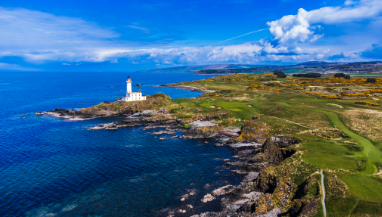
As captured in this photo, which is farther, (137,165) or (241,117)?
(241,117)

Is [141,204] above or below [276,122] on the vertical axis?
below

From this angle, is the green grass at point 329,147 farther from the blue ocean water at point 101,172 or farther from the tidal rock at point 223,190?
the tidal rock at point 223,190

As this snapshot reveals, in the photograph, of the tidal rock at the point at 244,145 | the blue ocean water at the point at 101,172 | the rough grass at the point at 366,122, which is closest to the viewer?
the blue ocean water at the point at 101,172

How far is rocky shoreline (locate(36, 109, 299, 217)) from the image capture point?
25.8m

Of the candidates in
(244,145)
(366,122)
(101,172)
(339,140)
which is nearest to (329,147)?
(339,140)

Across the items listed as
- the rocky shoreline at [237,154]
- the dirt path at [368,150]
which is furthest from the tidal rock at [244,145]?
the dirt path at [368,150]

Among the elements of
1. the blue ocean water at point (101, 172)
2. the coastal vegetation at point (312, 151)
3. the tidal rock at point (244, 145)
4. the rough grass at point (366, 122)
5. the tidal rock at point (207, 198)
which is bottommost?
the blue ocean water at point (101, 172)

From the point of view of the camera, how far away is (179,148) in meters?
47.9

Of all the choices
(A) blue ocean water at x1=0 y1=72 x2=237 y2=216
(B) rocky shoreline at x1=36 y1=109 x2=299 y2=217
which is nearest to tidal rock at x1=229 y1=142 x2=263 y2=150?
(B) rocky shoreline at x1=36 y1=109 x2=299 y2=217

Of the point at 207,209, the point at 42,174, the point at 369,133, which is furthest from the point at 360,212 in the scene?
the point at 42,174

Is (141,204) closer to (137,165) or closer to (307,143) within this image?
(137,165)

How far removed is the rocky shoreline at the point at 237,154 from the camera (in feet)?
84.6

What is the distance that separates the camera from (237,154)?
43875mm

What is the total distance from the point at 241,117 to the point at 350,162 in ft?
117
